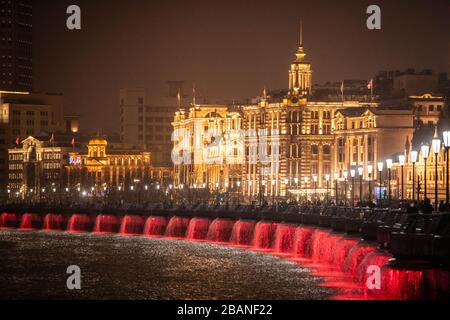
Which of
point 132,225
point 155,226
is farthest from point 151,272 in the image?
point 132,225

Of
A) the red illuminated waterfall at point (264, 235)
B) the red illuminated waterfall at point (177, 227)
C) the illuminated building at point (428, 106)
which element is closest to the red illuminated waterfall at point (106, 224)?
the red illuminated waterfall at point (177, 227)

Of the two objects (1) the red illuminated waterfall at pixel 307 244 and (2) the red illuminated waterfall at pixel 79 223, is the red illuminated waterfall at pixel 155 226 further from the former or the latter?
(2) the red illuminated waterfall at pixel 79 223

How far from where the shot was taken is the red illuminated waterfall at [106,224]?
150250mm

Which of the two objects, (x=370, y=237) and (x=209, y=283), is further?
(x=209, y=283)

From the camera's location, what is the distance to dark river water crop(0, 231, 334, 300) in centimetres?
7025

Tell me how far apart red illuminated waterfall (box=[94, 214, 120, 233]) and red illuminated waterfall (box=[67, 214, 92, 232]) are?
1.33 metres

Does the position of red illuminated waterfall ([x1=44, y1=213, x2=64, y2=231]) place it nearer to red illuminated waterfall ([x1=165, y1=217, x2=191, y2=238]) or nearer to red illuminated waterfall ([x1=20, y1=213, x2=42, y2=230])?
red illuminated waterfall ([x1=20, y1=213, x2=42, y2=230])

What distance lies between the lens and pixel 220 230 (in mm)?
123062

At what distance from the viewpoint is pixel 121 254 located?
103688 millimetres

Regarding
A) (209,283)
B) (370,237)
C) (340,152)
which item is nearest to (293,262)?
(209,283)

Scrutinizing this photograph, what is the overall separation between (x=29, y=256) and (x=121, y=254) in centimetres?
718

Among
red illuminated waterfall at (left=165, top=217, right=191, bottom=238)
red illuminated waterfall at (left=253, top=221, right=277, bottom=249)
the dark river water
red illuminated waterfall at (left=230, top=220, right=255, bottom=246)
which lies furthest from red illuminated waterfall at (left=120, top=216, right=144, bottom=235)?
red illuminated waterfall at (left=253, top=221, right=277, bottom=249)

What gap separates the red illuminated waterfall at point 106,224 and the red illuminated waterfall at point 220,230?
27.2 metres
